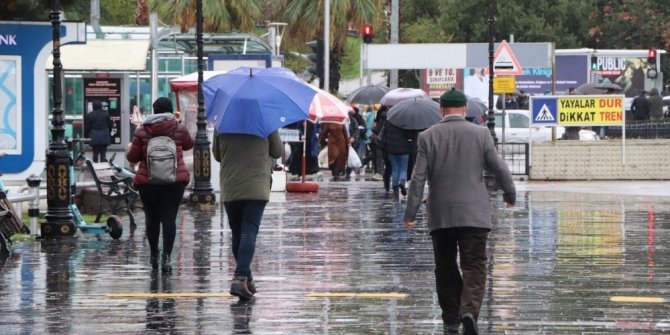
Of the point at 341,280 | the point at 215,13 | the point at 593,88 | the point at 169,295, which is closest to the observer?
the point at 169,295

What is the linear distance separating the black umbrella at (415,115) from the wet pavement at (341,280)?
4.25 meters

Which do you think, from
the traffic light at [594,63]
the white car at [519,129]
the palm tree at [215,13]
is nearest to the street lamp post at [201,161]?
the white car at [519,129]

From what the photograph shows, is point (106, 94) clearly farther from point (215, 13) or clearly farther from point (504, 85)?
point (504, 85)

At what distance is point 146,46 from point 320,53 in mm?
4553

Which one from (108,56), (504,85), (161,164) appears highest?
(108,56)

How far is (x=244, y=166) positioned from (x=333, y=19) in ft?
128

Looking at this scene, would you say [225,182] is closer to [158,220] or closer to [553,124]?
[158,220]

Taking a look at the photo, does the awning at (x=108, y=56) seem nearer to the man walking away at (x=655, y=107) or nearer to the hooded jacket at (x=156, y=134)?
the man walking away at (x=655, y=107)

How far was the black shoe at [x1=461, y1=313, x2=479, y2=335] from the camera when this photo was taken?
1004 cm

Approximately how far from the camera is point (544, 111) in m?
31.6

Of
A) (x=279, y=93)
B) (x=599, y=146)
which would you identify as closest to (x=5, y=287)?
(x=279, y=93)

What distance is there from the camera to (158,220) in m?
14.2

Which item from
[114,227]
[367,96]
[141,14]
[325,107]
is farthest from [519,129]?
→ [141,14]

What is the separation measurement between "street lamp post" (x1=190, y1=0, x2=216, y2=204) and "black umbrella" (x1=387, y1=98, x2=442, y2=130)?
326 centimetres
